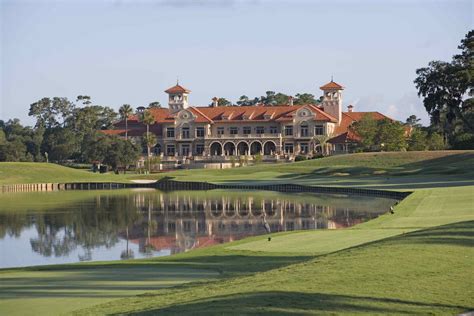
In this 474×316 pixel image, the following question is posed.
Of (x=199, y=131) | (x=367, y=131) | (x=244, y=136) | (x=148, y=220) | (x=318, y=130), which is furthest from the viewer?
(x=199, y=131)

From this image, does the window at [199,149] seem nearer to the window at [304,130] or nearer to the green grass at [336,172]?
the window at [304,130]

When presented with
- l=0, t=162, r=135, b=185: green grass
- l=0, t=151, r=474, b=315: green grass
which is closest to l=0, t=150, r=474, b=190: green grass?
l=0, t=162, r=135, b=185: green grass

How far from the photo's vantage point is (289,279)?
48.0ft

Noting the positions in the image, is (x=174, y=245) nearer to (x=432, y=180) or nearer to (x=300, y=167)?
(x=432, y=180)

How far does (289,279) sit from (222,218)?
3269 cm

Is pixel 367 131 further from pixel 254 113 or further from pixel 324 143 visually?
pixel 254 113

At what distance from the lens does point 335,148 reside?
11819 cm

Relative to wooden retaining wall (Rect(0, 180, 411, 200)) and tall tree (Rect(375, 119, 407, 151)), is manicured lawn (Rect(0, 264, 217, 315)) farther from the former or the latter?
tall tree (Rect(375, 119, 407, 151))

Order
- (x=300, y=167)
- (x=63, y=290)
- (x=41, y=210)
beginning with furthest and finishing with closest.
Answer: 1. (x=300, y=167)
2. (x=41, y=210)
3. (x=63, y=290)

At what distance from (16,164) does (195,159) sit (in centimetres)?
3258

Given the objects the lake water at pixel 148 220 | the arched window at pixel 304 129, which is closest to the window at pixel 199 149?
the arched window at pixel 304 129

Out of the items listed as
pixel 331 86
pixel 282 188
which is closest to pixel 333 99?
pixel 331 86

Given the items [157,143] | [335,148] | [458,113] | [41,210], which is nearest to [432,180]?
[458,113]

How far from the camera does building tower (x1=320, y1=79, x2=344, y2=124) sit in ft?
416
